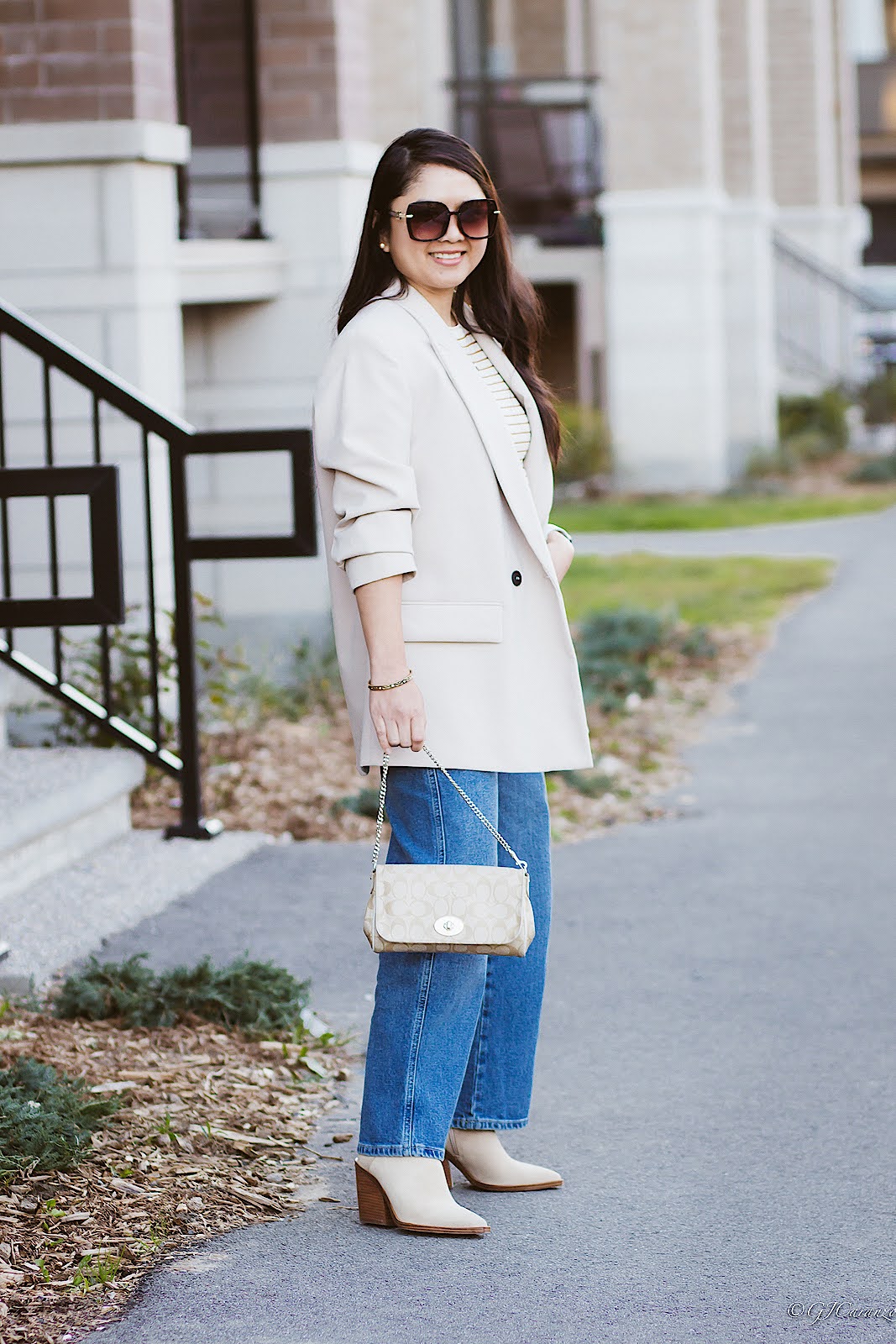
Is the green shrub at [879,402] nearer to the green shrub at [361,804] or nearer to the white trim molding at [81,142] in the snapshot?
the white trim molding at [81,142]

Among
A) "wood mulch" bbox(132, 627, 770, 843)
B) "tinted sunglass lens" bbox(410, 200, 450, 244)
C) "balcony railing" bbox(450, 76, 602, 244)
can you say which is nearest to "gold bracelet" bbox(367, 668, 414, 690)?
"tinted sunglass lens" bbox(410, 200, 450, 244)

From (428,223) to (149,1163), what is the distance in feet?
5.82

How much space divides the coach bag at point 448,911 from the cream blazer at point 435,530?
202 mm

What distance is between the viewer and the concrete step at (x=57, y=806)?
5.59m

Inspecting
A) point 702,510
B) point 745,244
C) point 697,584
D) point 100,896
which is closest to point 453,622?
point 100,896

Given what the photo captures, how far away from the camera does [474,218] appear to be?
3.52 m

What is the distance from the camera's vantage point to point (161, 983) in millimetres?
4773

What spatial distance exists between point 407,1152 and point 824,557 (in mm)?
10832

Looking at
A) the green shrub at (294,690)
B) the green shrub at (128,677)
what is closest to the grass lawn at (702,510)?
the green shrub at (294,690)

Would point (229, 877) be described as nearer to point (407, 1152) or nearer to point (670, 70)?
point (407, 1152)

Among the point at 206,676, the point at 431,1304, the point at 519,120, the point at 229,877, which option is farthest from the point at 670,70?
the point at 431,1304
